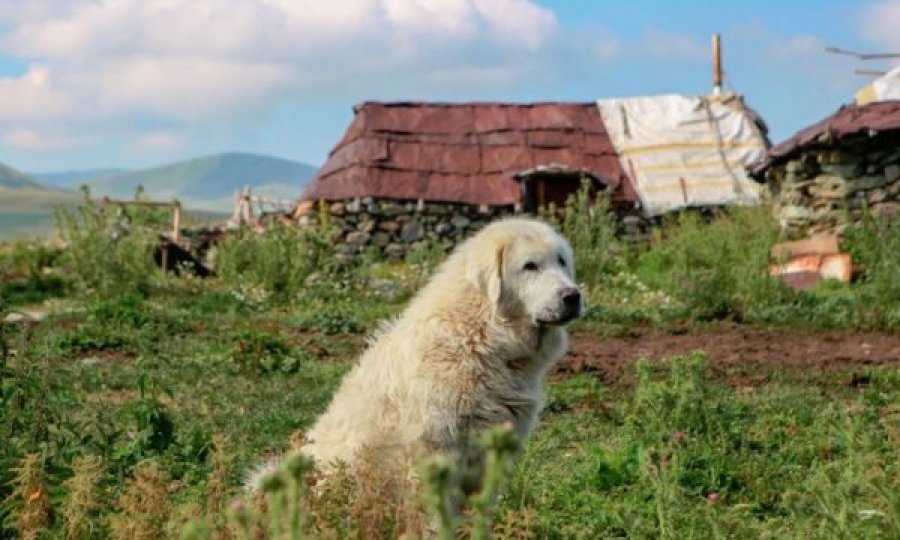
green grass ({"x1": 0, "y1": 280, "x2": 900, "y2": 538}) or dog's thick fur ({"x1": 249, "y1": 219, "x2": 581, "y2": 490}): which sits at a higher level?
dog's thick fur ({"x1": 249, "y1": 219, "x2": 581, "y2": 490})

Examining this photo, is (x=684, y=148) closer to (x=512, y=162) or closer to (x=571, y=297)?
(x=512, y=162)

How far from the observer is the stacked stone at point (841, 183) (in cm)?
2073

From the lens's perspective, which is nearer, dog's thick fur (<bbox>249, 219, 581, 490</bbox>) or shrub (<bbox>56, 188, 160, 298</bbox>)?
dog's thick fur (<bbox>249, 219, 581, 490</bbox>)

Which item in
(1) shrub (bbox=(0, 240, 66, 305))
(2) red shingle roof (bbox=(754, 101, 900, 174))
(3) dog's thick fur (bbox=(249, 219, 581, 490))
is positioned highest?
(2) red shingle roof (bbox=(754, 101, 900, 174))

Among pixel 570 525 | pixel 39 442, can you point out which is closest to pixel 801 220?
pixel 570 525

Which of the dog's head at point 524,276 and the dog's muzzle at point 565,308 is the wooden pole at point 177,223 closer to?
the dog's head at point 524,276

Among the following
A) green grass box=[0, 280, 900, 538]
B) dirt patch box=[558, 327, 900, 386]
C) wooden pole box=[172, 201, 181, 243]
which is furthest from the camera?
wooden pole box=[172, 201, 181, 243]

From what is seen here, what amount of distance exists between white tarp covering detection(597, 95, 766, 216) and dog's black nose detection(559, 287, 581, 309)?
71.4 feet

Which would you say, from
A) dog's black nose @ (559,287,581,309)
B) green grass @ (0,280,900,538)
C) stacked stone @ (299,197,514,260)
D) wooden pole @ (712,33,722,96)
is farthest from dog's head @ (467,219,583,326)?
wooden pole @ (712,33,722,96)

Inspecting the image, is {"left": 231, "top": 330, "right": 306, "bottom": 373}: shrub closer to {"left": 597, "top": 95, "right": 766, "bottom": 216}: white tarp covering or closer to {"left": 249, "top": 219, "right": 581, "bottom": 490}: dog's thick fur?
{"left": 249, "top": 219, "right": 581, "bottom": 490}: dog's thick fur

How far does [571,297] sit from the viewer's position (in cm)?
539

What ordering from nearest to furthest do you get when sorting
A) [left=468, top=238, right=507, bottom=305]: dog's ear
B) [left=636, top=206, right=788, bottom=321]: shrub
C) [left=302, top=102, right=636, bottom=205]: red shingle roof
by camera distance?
[left=468, top=238, right=507, bottom=305]: dog's ear → [left=636, top=206, right=788, bottom=321]: shrub → [left=302, top=102, right=636, bottom=205]: red shingle roof

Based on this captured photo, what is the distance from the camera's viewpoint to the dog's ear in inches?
210

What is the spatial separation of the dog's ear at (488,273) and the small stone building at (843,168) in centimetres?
1595
